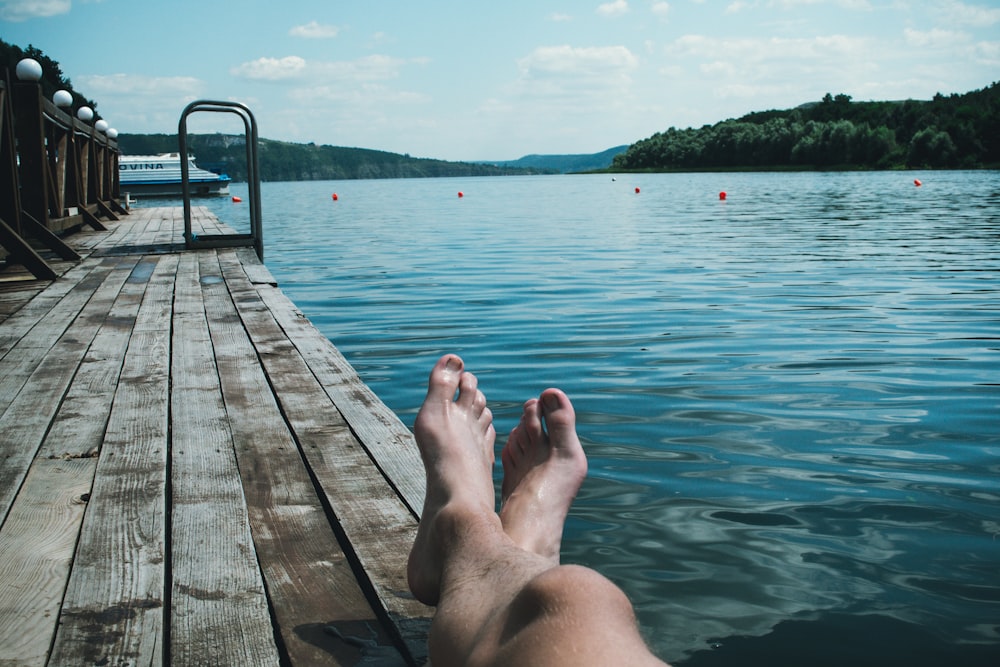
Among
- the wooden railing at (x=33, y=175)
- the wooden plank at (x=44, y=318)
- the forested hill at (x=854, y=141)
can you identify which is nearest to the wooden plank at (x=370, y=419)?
the wooden plank at (x=44, y=318)

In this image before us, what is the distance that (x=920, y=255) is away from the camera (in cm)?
974

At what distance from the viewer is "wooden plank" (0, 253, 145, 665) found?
1455mm

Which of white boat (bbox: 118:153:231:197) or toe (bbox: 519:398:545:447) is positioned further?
white boat (bbox: 118:153:231:197)

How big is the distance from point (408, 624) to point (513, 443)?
71 centimetres

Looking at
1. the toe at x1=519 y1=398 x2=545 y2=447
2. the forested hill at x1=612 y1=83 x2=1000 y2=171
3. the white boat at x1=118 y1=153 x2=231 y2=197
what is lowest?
the toe at x1=519 y1=398 x2=545 y2=447

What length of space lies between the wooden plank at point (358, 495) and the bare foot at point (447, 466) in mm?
81

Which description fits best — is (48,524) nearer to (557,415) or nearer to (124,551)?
(124,551)

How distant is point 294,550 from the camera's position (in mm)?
1776

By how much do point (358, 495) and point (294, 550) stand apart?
313mm

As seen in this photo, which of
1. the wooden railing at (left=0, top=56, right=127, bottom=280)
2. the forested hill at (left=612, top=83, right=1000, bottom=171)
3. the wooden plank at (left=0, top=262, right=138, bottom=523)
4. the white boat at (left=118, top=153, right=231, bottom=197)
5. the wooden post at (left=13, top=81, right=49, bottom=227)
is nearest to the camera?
the wooden plank at (left=0, top=262, right=138, bottom=523)

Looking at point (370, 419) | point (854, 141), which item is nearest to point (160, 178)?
point (370, 419)

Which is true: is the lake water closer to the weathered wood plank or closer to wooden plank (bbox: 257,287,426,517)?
wooden plank (bbox: 257,287,426,517)

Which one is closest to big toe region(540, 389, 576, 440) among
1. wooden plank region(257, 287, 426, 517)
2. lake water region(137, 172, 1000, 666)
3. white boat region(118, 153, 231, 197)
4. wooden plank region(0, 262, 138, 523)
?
wooden plank region(257, 287, 426, 517)

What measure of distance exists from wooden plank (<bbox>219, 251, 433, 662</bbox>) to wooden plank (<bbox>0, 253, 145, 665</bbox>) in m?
0.55
